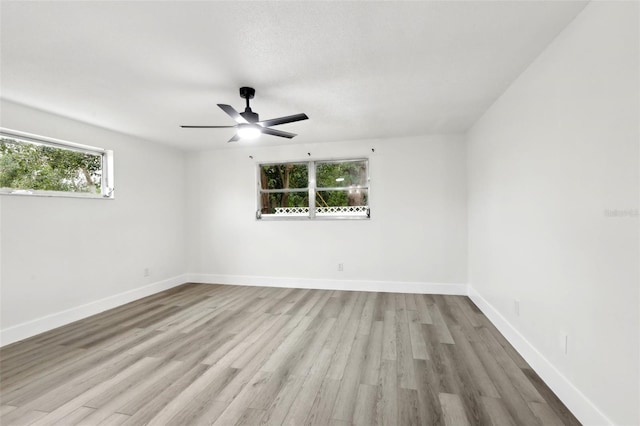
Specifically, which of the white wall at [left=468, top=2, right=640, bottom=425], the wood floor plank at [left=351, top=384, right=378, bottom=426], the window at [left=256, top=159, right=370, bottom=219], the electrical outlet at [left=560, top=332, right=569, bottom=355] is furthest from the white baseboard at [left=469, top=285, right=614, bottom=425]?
the window at [left=256, top=159, right=370, bottom=219]

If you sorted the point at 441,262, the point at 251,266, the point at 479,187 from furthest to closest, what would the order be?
the point at 251,266 → the point at 441,262 → the point at 479,187

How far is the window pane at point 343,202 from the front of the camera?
465 centimetres

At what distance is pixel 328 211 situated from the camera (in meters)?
4.80

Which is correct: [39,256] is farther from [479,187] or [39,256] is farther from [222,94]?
[479,187]

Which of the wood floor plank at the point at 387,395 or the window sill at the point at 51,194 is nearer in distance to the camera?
the wood floor plank at the point at 387,395

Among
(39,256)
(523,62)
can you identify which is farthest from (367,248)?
(39,256)

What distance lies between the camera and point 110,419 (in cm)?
174

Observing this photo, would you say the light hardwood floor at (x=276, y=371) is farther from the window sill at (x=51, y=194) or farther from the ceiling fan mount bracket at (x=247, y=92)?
the ceiling fan mount bracket at (x=247, y=92)

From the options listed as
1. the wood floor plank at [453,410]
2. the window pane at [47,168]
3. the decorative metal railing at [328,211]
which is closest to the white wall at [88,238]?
the window pane at [47,168]

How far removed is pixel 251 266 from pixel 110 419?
3273 mm

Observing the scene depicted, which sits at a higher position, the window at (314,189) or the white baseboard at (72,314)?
the window at (314,189)

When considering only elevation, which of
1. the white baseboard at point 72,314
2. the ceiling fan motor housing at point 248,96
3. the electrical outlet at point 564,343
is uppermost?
the ceiling fan motor housing at point 248,96

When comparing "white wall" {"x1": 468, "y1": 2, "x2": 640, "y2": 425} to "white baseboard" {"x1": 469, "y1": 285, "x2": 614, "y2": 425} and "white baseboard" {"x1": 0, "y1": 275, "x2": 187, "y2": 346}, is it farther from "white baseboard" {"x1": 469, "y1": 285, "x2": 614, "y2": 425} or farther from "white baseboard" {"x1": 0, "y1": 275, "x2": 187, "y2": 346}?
"white baseboard" {"x1": 0, "y1": 275, "x2": 187, "y2": 346}

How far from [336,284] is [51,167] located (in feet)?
13.4
